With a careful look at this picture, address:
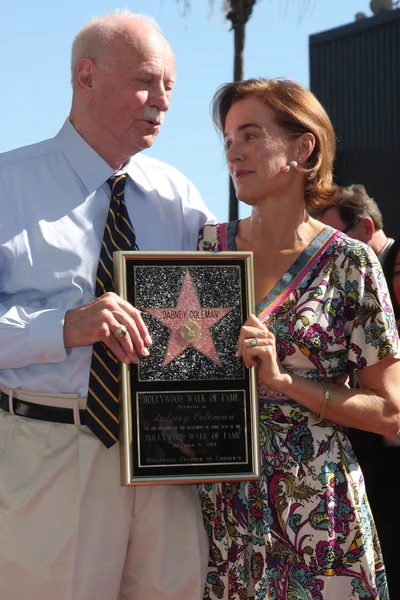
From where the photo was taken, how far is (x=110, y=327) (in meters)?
2.95

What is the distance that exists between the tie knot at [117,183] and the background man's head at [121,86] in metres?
0.06

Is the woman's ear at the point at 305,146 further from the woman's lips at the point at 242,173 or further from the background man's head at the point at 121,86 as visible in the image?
the background man's head at the point at 121,86

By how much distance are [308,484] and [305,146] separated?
119 centimetres

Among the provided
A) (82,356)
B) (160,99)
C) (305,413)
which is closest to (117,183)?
(160,99)

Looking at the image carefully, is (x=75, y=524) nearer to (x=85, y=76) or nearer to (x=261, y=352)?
(x=261, y=352)

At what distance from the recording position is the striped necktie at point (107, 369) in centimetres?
310

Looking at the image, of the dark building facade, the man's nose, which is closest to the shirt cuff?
the man's nose

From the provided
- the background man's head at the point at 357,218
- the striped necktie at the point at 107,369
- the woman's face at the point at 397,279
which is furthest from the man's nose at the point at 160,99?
the background man's head at the point at 357,218

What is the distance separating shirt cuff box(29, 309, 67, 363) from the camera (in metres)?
3.05

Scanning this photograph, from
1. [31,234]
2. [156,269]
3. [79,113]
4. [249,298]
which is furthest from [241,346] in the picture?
[79,113]

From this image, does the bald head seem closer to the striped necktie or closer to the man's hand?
the striped necktie

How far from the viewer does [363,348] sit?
3.26 meters

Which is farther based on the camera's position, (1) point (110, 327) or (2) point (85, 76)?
(2) point (85, 76)

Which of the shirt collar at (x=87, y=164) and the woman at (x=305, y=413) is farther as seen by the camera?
the shirt collar at (x=87, y=164)
